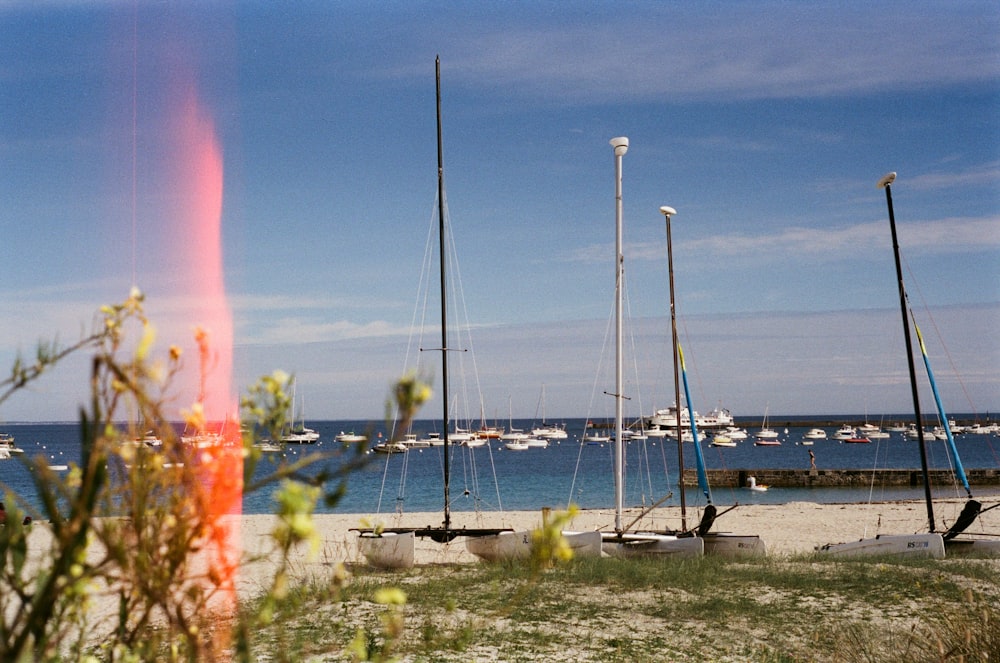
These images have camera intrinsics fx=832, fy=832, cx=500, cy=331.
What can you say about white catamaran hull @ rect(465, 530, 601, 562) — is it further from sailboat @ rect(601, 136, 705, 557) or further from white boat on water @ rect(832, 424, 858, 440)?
white boat on water @ rect(832, 424, 858, 440)

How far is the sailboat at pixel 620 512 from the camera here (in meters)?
16.2

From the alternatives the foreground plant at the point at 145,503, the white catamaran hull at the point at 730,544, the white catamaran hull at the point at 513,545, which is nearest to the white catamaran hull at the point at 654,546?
the white catamaran hull at the point at 730,544

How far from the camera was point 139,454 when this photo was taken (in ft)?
6.08

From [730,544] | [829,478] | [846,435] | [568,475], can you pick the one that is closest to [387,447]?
[730,544]

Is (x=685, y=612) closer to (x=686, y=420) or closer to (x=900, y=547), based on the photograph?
(x=900, y=547)

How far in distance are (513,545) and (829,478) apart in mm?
42450

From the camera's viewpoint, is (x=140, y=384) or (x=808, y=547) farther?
(x=808, y=547)

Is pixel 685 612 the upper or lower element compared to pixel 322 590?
lower

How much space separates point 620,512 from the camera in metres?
17.1

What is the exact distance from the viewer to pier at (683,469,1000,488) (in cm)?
5212

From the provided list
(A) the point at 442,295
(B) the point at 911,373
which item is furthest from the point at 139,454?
(B) the point at 911,373

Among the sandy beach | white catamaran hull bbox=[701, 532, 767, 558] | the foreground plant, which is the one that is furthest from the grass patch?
the sandy beach

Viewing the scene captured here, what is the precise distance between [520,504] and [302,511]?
4664cm

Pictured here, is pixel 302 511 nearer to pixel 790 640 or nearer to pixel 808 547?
pixel 790 640
